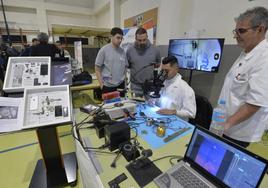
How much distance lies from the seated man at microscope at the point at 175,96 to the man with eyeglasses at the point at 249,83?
1.13ft

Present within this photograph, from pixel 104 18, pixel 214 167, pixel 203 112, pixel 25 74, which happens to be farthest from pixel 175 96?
pixel 104 18

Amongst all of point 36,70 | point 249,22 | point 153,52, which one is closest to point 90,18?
point 153,52

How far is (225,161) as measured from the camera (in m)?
0.70

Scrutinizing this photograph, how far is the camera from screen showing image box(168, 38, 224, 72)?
1836mm

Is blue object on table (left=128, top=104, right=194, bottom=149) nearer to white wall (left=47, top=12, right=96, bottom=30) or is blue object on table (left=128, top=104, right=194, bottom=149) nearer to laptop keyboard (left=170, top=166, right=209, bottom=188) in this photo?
laptop keyboard (left=170, top=166, right=209, bottom=188)

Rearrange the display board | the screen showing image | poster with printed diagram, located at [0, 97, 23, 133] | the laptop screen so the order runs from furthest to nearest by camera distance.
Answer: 1. the screen showing image
2. the display board
3. poster with printed diagram, located at [0, 97, 23, 133]
4. the laptop screen

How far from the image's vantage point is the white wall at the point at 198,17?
1875mm

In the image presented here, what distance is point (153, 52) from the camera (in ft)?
7.41

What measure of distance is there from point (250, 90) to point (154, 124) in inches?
29.0

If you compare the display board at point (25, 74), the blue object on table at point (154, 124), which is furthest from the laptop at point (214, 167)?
the display board at point (25, 74)

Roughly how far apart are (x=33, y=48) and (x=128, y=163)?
2967mm

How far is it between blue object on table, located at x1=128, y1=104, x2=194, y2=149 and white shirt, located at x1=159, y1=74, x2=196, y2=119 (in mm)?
118

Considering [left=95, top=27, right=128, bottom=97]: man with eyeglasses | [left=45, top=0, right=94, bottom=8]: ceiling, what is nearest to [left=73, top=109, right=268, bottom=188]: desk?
[left=95, top=27, right=128, bottom=97]: man with eyeglasses

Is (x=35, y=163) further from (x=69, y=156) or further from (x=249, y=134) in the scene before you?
(x=249, y=134)
